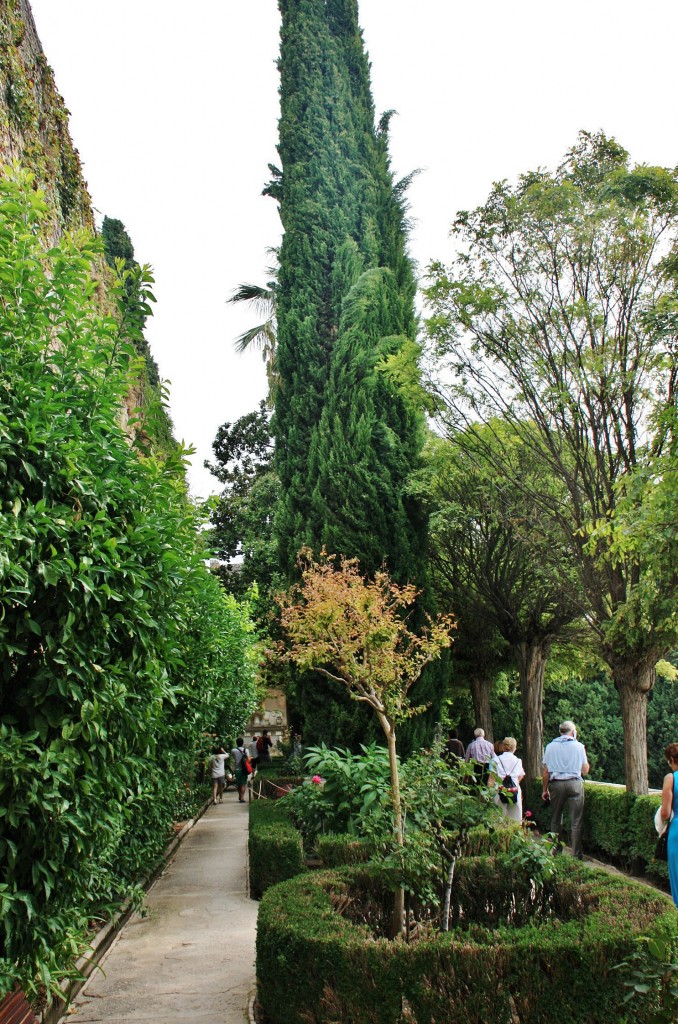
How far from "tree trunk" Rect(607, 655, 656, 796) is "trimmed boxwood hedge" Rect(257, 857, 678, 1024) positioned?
22.4ft

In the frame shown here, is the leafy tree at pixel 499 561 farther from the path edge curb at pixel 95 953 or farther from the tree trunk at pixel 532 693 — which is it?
the path edge curb at pixel 95 953

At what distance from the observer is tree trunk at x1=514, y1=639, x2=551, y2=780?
59.7 ft

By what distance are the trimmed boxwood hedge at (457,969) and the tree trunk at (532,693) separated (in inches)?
528

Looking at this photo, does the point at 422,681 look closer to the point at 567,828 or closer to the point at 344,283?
the point at 567,828

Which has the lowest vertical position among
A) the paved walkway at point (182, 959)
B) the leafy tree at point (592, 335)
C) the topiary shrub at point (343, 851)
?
the paved walkway at point (182, 959)

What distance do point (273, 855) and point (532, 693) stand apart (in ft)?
36.4

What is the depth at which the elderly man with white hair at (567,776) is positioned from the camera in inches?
427

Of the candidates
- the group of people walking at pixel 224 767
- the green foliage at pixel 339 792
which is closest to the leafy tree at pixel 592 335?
the green foliage at pixel 339 792

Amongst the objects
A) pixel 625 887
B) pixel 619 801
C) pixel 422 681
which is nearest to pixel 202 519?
pixel 625 887

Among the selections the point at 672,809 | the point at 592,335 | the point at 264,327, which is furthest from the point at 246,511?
the point at 672,809

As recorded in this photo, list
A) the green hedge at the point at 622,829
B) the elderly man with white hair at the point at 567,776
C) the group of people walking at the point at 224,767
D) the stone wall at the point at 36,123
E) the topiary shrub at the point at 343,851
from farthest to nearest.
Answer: the group of people walking at the point at 224,767
the elderly man with white hair at the point at 567,776
the green hedge at the point at 622,829
the stone wall at the point at 36,123
the topiary shrub at the point at 343,851

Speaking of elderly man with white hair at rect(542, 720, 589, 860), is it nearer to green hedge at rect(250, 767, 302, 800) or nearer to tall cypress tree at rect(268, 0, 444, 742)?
tall cypress tree at rect(268, 0, 444, 742)

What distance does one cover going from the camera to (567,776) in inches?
431

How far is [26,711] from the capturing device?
11.5 feet
